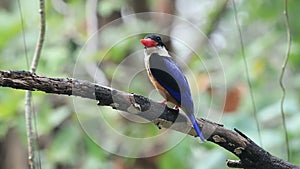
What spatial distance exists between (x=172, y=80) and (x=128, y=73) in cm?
139

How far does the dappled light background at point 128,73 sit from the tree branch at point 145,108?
0.82 meters

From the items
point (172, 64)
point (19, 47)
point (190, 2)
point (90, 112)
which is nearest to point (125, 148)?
point (90, 112)

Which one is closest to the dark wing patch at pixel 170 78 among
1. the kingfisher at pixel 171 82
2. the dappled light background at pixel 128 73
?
the kingfisher at pixel 171 82

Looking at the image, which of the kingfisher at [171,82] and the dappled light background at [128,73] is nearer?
the kingfisher at [171,82]

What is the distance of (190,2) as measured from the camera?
3.07 m

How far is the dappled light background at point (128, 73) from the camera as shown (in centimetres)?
217

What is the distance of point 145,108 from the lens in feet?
3.32

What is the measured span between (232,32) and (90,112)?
100cm

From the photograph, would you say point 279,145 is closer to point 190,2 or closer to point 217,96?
point 217,96

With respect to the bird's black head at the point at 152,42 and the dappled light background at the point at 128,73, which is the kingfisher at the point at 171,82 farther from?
the dappled light background at the point at 128,73

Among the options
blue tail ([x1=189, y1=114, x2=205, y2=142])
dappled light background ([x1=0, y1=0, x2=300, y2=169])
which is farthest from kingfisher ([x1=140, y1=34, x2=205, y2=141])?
dappled light background ([x1=0, y1=0, x2=300, y2=169])

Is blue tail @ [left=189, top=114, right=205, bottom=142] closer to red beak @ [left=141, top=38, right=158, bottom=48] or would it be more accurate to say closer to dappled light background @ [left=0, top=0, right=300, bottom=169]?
red beak @ [left=141, top=38, right=158, bottom=48]

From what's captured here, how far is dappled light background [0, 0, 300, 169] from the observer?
2168mm

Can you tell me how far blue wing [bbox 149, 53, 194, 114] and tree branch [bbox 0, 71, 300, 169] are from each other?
0.03 metres
